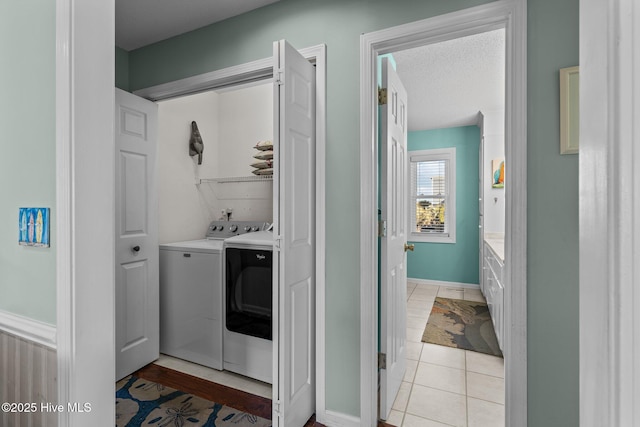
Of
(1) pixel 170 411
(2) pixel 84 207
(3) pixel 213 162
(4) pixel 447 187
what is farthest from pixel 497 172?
(2) pixel 84 207

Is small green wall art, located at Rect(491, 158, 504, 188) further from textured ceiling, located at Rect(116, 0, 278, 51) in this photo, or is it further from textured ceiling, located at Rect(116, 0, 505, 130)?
textured ceiling, located at Rect(116, 0, 278, 51)

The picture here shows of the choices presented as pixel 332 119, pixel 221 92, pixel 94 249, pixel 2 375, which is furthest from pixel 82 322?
pixel 221 92

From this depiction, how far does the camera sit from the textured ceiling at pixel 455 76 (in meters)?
2.76

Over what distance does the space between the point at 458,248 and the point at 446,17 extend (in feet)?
14.4

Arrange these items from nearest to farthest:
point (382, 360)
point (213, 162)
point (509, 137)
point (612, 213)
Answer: point (612, 213)
point (509, 137)
point (382, 360)
point (213, 162)

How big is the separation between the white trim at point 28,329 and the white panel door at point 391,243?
1.57 meters

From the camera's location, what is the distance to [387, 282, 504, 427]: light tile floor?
1.99 meters

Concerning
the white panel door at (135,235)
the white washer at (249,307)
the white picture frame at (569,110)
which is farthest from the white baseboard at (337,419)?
the white picture frame at (569,110)

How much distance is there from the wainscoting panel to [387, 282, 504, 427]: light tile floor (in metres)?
1.72

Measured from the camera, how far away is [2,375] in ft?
3.97

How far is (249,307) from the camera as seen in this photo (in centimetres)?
238

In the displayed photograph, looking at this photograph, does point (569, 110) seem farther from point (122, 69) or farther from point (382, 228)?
point (122, 69)

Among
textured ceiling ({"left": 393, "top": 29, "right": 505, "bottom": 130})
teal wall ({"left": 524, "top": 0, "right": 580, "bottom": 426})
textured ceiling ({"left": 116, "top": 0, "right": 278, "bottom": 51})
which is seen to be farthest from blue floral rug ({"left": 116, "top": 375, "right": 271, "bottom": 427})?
textured ceiling ({"left": 393, "top": 29, "right": 505, "bottom": 130})

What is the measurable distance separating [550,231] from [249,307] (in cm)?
192
